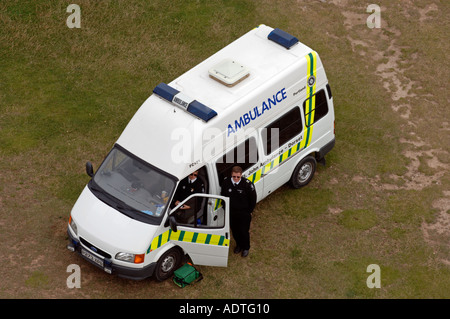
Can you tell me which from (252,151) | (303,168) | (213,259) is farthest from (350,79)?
(213,259)

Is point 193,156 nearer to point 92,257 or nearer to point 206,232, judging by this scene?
point 206,232

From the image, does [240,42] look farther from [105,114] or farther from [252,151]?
[105,114]

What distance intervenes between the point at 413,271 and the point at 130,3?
10.6m

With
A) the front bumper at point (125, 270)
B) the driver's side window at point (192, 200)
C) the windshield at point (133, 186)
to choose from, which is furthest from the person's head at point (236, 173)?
the front bumper at point (125, 270)

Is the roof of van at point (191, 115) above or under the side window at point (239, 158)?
above

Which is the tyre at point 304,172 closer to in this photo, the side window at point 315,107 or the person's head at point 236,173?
the side window at point 315,107

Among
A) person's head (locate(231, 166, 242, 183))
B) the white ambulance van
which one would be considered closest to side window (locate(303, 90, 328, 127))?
the white ambulance van

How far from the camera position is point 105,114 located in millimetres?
17578

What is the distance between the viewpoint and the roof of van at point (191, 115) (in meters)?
13.3

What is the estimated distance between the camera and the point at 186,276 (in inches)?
542

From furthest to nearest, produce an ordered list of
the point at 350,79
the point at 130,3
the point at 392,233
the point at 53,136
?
the point at 130,3
the point at 350,79
the point at 53,136
the point at 392,233

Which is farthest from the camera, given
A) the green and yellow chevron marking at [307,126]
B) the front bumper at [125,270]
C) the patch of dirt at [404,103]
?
the patch of dirt at [404,103]

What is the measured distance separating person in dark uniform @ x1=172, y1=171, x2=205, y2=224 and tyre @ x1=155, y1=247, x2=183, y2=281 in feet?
2.07

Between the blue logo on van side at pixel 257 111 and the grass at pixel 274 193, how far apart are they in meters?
2.26
